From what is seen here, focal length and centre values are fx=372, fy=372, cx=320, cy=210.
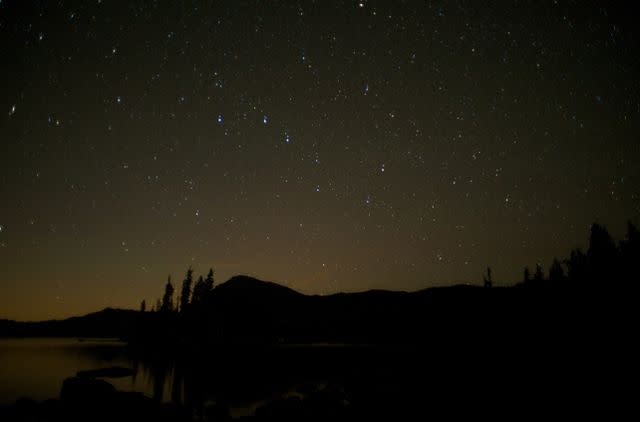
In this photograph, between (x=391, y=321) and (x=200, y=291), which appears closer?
(x=200, y=291)

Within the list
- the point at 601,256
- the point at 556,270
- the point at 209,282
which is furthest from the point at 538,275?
the point at 209,282

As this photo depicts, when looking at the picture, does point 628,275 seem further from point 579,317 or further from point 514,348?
point 514,348

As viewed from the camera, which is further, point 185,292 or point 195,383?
point 185,292

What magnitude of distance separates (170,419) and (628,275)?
43.5m

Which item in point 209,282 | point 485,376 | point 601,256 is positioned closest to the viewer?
point 485,376

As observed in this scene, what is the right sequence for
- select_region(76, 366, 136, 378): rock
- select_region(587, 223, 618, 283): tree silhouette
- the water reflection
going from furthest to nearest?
select_region(587, 223, 618, 283): tree silhouette
select_region(76, 366, 136, 378): rock
the water reflection

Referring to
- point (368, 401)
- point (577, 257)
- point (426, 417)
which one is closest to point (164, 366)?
point (368, 401)

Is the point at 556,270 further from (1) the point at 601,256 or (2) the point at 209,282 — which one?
(2) the point at 209,282

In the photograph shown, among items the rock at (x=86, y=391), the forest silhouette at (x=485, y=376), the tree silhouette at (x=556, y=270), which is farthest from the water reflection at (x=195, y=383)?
the tree silhouette at (x=556, y=270)

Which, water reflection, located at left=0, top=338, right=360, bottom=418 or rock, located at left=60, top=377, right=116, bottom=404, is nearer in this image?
rock, located at left=60, top=377, right=116, bottom=404

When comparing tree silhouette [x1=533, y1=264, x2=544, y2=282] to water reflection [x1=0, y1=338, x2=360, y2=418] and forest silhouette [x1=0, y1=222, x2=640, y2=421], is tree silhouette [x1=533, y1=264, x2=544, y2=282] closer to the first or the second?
forest silhouette [x1=0, y1=222, x2=640, y2=421]

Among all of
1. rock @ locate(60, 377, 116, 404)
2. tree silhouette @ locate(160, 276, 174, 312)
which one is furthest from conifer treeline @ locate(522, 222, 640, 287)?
tree silhouette @ locate(160, 276, 174, 312)

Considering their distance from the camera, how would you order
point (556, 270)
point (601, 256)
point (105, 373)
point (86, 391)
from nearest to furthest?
point (86, 391), point (105, 373), point (601, 256), point (556, 270)

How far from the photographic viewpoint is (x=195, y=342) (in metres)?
87.8
